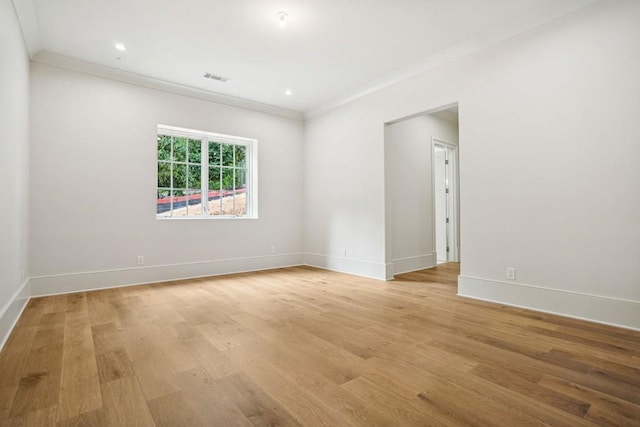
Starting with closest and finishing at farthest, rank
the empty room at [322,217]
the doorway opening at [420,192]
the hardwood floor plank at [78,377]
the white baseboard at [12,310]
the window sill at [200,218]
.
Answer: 1. the hardwood floor plank at [78,377]
2. the empty room at [322,217]
3. the white baseboard at [12,310]
4. the window sill at [200,218]
5. the doorway opening at [420,192]

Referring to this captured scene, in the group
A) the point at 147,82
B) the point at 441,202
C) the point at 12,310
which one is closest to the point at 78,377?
the point at 12,310

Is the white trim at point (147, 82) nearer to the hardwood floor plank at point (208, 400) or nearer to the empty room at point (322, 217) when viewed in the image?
the empty room at point (322, 217)

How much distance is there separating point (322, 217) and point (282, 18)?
10.6 ft

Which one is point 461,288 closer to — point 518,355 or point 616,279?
point 616,279

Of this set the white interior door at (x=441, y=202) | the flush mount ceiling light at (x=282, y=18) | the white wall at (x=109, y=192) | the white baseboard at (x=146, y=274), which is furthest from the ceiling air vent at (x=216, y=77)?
the white interior door at (x=441, y=202)

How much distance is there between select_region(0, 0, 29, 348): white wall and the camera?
2.41m

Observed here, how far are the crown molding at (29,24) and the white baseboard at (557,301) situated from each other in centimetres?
495

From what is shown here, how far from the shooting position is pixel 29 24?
3.14m

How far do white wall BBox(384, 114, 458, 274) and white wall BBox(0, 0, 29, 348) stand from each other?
3973mm

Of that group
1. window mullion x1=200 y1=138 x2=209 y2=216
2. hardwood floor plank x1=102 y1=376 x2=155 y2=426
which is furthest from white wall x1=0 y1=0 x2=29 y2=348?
window mullion x1=200 y1=138 x2=209 y2=216

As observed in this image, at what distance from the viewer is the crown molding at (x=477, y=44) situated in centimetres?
297

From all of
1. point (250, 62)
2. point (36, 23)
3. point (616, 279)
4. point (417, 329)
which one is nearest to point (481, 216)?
point (616, 279)

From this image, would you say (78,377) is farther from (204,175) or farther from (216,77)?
(216,77)

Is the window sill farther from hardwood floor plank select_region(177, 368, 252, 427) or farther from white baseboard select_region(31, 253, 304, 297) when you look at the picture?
hardwood floor plank select_region(177, 368, 252, 427)
